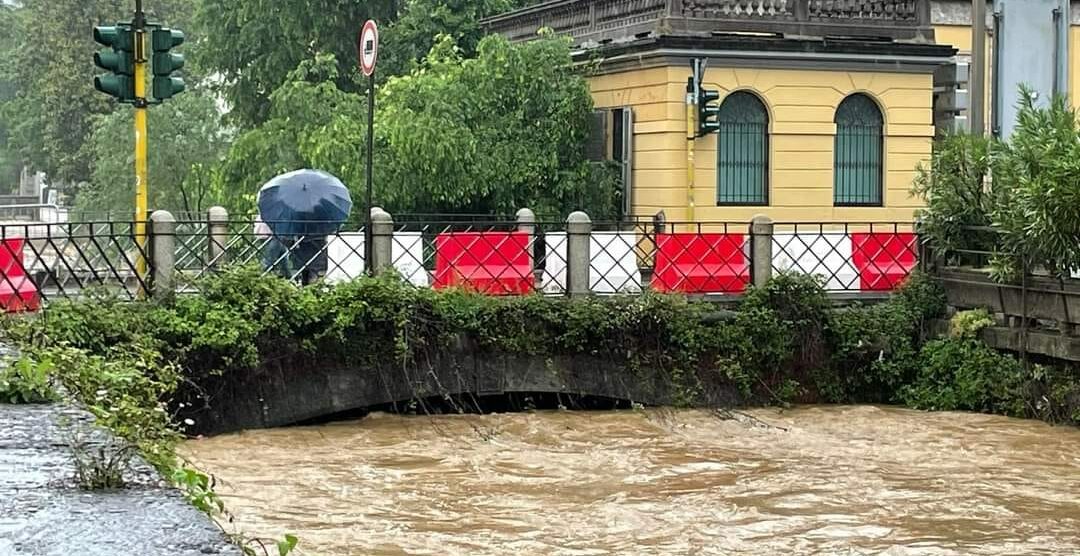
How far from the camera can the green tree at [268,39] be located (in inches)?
1056

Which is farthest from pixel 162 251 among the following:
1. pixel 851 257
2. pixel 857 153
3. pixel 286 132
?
pixel 857 153

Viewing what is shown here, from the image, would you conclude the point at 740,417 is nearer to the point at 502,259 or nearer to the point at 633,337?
the point at 633,337

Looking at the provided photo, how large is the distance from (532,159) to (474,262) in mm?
5670

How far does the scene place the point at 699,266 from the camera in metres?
18.2

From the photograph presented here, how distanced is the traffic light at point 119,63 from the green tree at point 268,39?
38.3ft

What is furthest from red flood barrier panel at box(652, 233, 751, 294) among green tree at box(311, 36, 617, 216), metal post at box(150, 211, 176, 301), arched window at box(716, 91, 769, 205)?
metal post at box(150, 211, 176, 301)

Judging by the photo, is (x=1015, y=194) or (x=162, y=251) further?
(x=1015, y=194)

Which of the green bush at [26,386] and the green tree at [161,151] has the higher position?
the green tree at [161,151]

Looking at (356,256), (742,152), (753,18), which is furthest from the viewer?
(742,152)

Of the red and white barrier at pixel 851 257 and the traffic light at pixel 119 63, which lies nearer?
the traffic light at pixel 119 63

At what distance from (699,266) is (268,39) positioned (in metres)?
11.9

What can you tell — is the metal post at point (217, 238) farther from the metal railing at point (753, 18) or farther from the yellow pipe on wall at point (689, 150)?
the metal railing at point (753, 18)

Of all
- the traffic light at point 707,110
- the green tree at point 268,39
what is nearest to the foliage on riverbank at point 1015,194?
the traffic light at point 707,110

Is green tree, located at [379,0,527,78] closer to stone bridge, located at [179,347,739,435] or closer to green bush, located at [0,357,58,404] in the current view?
stone bridge, located at [179,347,739,435]
